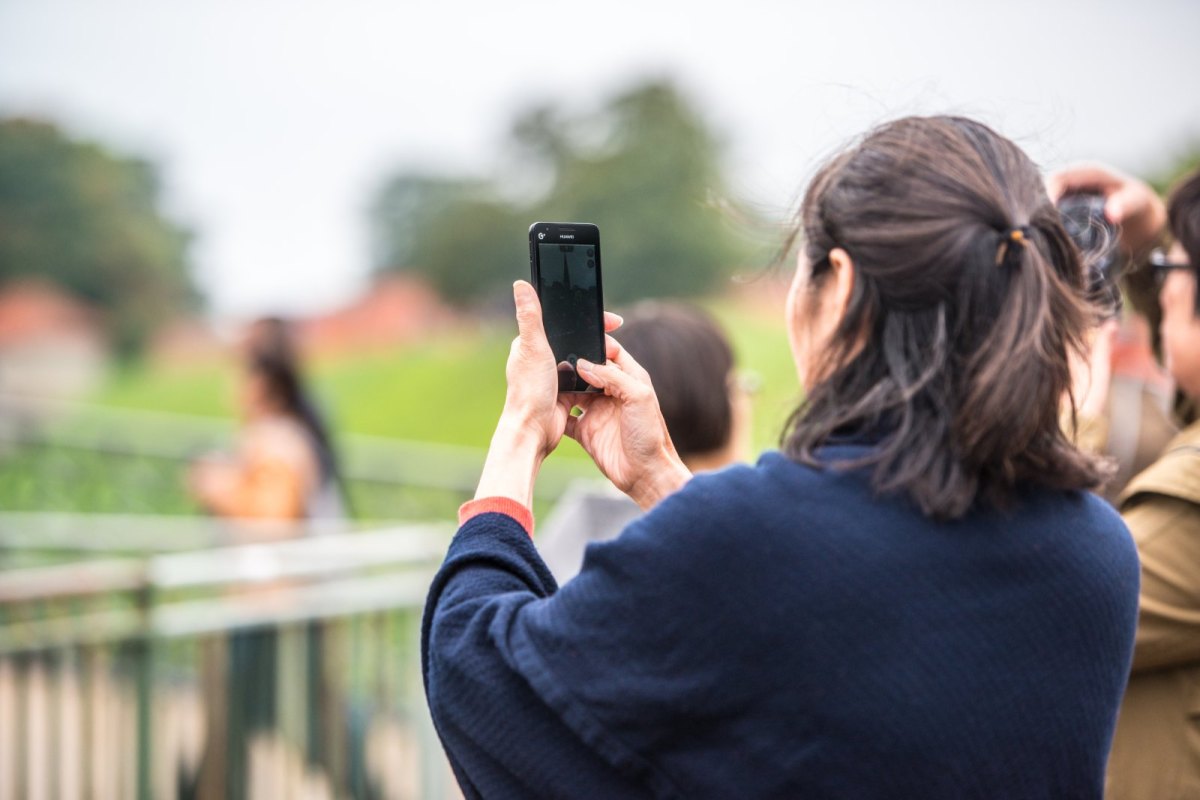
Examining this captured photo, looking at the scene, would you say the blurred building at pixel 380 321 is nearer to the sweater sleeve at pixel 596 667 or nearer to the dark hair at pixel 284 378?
the dark hair at pixel 284 378

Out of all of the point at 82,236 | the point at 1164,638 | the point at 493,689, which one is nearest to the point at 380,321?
the point at 82,236

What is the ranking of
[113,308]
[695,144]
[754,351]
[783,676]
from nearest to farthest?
[783,676] → [754,351] → [113,308] → [695,144]

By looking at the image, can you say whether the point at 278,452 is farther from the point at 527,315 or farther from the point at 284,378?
the point at 527,315

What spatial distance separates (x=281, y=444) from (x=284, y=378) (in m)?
0.33

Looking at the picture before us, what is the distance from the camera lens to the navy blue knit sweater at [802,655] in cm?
118

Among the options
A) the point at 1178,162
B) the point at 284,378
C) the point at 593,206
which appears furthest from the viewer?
the point at 593,206

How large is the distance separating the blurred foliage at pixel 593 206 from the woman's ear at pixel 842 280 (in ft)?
57.1

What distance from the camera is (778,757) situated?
119 centimetres

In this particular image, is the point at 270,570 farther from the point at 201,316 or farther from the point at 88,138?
the point at 88,138

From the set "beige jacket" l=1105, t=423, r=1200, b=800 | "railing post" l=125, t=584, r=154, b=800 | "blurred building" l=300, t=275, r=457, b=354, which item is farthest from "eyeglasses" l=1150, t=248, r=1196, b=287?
"blurred building" l=300, t=275, r=457, b=354

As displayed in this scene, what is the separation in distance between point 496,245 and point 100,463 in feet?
35.9

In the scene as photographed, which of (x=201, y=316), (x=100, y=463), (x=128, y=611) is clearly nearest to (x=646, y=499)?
(x=128, y=611)

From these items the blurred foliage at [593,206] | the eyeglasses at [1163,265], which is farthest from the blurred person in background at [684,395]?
the blurred foliage at [593,206]

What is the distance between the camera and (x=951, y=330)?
4.06 feet
